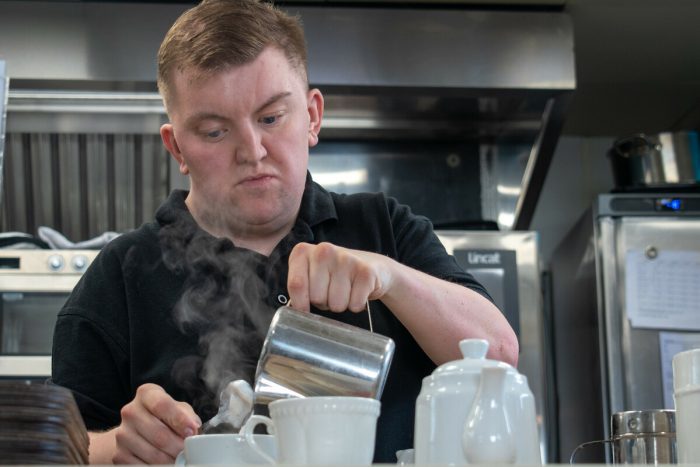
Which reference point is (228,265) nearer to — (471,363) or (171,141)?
(171,141)

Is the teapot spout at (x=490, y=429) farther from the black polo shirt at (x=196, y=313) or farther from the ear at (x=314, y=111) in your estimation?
the ear at (x=314, y=111)

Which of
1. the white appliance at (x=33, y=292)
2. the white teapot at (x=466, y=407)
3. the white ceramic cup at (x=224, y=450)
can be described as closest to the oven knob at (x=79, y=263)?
the white appliance at (x=33, y=292)

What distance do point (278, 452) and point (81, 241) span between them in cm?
231

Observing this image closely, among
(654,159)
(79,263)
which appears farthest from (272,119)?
(654,159)

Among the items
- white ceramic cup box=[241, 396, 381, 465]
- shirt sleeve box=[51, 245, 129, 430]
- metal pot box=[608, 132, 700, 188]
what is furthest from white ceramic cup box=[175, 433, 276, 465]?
metal pot box=[608, 132, 700, 188]

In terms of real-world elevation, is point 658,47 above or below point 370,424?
above

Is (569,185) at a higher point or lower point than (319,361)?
higher

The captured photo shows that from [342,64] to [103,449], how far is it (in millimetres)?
1816

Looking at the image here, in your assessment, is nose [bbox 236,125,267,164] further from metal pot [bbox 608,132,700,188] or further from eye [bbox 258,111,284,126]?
metal pot [bbox 608,132,700,188]

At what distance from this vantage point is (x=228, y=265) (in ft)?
5.43

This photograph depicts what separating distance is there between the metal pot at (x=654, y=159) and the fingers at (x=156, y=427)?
2.28 m

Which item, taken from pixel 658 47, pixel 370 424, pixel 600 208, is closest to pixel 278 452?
pixel 370 424

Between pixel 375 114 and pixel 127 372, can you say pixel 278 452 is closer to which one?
pixel 127 372

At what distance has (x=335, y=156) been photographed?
3320 mm
